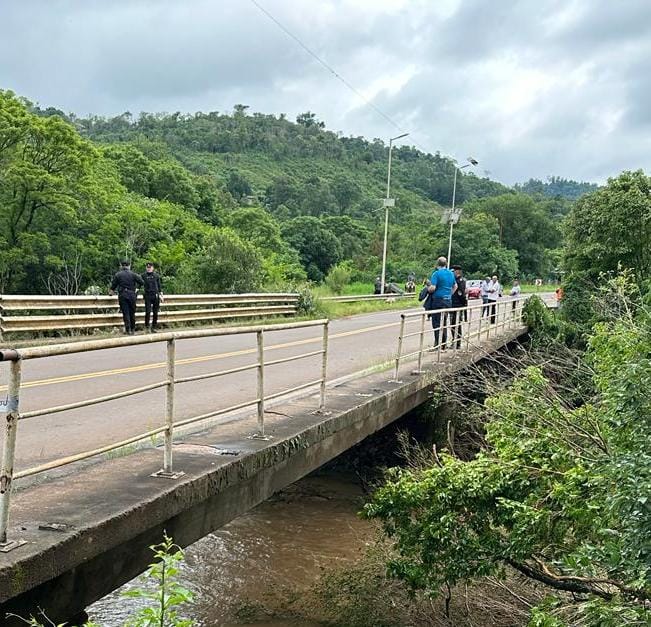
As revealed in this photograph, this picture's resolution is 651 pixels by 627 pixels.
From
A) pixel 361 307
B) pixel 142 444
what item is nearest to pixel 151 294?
pixel 142 444

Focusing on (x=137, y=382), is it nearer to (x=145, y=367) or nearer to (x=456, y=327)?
(x=145, y=367)

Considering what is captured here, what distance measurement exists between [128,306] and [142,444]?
9.74 meters

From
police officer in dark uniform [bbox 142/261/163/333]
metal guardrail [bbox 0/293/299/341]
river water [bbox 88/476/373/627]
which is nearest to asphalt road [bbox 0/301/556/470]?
police officer in dark uniform [bbox 142/261/163/333]

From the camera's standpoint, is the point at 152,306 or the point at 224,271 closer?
the point at 152,306

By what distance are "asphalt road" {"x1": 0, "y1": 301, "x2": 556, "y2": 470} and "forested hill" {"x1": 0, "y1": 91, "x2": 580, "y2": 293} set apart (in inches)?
417

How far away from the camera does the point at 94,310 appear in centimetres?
1645

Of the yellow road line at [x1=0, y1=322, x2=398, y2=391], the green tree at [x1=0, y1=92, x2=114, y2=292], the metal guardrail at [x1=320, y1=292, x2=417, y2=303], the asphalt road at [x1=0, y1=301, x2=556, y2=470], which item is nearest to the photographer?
the asphalt road at [x1=0, y1=301, x2=556, y2=470]

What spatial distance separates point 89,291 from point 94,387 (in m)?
14.4

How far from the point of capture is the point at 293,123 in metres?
139

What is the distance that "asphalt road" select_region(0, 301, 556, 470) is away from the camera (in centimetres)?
662

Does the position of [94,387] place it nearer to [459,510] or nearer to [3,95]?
[459,510]

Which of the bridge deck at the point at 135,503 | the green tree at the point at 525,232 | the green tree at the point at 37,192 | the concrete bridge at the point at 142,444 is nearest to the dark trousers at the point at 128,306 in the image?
the concrete bridge at the point at 142,444

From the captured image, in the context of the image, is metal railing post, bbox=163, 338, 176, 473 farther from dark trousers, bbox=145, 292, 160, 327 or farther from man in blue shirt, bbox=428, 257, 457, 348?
dark trousers, bbox=145, 292, 160, 327

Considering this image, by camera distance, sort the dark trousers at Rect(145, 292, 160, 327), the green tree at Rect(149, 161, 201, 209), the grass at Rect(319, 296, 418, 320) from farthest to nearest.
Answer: the green tree at Rect(149, 161, 201, 209) → the grass at Rect(319, 296, 418, 320) → the dark trousers at Rect(145, 292, 160, 327)
